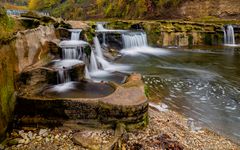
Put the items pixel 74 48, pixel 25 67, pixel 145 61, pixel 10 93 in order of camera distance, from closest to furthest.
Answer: pixel 10 93 → pixel 25 67 → pixel 74 48 → pixel 145 61

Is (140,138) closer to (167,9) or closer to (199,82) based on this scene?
(199,82)

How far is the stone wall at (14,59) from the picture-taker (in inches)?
299

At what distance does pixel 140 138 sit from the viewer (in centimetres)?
748

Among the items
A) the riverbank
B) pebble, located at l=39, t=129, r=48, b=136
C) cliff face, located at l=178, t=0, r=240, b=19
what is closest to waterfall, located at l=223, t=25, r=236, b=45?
cliff face, located at l=178, t=0, r=240, b=19

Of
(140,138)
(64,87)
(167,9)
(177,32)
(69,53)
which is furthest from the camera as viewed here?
(167,9)

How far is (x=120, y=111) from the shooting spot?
779 cm

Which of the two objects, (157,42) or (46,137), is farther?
(157,42)

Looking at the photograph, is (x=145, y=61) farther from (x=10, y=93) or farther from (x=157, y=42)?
(x=10, y=93)

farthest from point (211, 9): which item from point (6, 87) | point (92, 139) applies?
point (6, 87)

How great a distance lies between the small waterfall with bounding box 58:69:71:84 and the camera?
10546 millimetres

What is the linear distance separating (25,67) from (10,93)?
2.29 metres

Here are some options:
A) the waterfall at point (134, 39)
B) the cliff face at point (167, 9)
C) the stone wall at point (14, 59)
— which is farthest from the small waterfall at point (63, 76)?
the cliff face at point (167, 9)

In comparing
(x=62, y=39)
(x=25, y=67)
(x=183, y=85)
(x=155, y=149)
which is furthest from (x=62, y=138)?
(x=62, y=39)

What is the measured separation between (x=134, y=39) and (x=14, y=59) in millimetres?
17683
